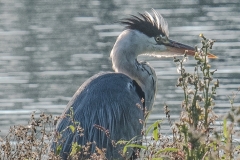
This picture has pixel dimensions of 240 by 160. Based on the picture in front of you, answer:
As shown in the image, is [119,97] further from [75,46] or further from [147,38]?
[75,46]

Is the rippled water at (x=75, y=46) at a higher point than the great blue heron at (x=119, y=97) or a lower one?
higher

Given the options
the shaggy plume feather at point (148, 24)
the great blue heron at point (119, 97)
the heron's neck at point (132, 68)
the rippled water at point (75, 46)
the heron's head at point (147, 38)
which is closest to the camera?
the great blue heron at point (119, 97)

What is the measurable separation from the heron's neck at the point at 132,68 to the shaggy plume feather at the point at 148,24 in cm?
20

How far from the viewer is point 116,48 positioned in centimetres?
696

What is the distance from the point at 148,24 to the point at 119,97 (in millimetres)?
1712

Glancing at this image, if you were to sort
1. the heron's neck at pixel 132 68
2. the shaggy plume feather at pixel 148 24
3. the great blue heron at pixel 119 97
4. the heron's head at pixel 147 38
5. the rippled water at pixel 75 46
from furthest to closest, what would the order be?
the rippled water at pixel 75 46
the shaggy plume feather at pixel 148 24
the heron's head at pixel 147 38
the heron's neck at pixel 132 68
the great blue heron at pixel 119 97

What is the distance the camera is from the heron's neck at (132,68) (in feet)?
22.7

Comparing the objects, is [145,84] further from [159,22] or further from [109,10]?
[109,10]

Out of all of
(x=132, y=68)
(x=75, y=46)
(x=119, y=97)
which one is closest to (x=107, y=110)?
(x=119, y=97)

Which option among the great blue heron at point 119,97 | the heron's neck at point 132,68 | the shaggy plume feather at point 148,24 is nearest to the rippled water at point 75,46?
the shaggy plume feather at point 148,24

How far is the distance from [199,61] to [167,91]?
876 centimetres

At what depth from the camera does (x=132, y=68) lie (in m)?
6.95

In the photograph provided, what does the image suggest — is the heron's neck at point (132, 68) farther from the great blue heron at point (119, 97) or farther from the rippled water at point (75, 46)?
the rippled water at point (75, 46)

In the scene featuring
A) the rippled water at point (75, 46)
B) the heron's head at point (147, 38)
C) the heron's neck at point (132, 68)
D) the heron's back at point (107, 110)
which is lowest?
the heron's back at point (107, 110)
